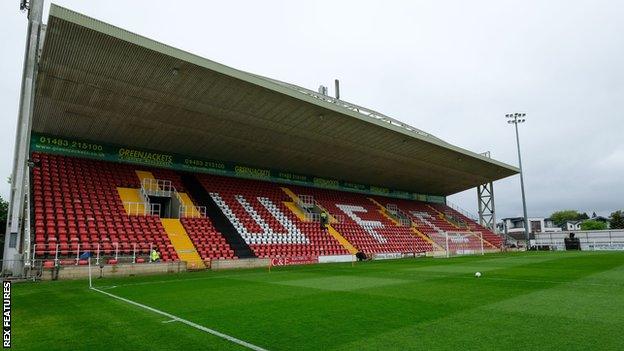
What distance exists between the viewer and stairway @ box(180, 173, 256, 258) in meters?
24.4

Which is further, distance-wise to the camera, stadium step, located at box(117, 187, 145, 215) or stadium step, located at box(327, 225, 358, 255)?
stadium step, located at box(327, 225, 358, 255)

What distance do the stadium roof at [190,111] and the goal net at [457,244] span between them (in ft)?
27.7

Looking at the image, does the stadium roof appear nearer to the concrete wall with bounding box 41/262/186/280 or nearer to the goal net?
the goal net

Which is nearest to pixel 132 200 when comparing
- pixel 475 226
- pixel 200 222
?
pixel 200 222

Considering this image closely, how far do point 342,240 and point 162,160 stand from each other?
15.1 metres

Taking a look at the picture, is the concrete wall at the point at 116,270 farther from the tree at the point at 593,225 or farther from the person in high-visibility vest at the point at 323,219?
the tree at the point at 593,225

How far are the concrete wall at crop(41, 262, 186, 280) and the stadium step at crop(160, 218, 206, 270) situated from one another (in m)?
1.02

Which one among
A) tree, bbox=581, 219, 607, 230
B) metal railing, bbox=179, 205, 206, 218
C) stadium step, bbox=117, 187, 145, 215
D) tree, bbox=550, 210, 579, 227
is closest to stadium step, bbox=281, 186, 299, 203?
metal railing, bbox=179, 205, 206, 218

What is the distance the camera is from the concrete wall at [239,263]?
21.3 metres

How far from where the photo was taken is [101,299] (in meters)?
10.6

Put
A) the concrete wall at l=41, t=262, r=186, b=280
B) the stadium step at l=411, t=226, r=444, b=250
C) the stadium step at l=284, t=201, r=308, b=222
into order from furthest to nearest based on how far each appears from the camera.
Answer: the stadium step at l=411, t=226, r=444, b=250 → the stadium step at l=284, t=201, r=308, b=222 → the concrete wall at l=41, t=262, r=186, b=280

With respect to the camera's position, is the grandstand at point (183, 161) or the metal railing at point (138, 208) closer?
the grandstand at point (183, 161)

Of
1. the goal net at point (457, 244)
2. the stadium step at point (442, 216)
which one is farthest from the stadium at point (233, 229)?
the stadium step at point (442, 216)

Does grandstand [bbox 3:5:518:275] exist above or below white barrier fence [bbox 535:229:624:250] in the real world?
above
